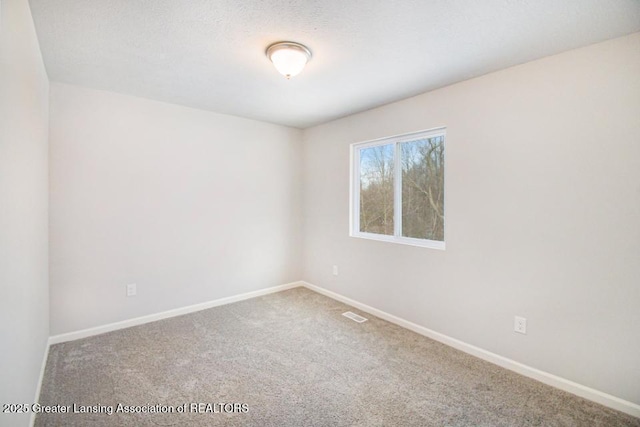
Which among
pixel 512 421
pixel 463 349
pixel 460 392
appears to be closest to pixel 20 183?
pixel 460 392

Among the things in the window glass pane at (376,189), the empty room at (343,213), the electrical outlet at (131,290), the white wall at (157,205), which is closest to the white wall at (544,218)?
the empty room at (343,213)

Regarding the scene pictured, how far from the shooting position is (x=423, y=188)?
10.1ft

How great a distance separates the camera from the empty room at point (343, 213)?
5.77 feet

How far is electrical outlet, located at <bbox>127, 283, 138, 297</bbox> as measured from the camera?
308cm

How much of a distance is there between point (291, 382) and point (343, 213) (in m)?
2.16

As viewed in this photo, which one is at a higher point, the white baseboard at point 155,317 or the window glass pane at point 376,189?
the window glass pane at point 376,189

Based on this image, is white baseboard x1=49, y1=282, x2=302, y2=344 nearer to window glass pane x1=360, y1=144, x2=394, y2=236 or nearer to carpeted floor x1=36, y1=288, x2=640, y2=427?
carpeted floor x1=36, y1=288, x2=640, y2=427

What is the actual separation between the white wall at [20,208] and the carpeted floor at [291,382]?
1.26ft

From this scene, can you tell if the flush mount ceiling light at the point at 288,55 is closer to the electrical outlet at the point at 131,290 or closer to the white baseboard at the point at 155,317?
the electrical outlet at the point at 131,290

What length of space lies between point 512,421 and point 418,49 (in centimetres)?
247

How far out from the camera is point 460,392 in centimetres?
205

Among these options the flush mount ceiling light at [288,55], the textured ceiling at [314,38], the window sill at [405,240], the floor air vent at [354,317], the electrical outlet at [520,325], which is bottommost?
the floor air vent at [354,317]

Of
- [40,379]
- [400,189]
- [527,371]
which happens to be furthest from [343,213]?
[40,379]

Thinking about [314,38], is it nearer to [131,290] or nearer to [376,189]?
[376,189]
